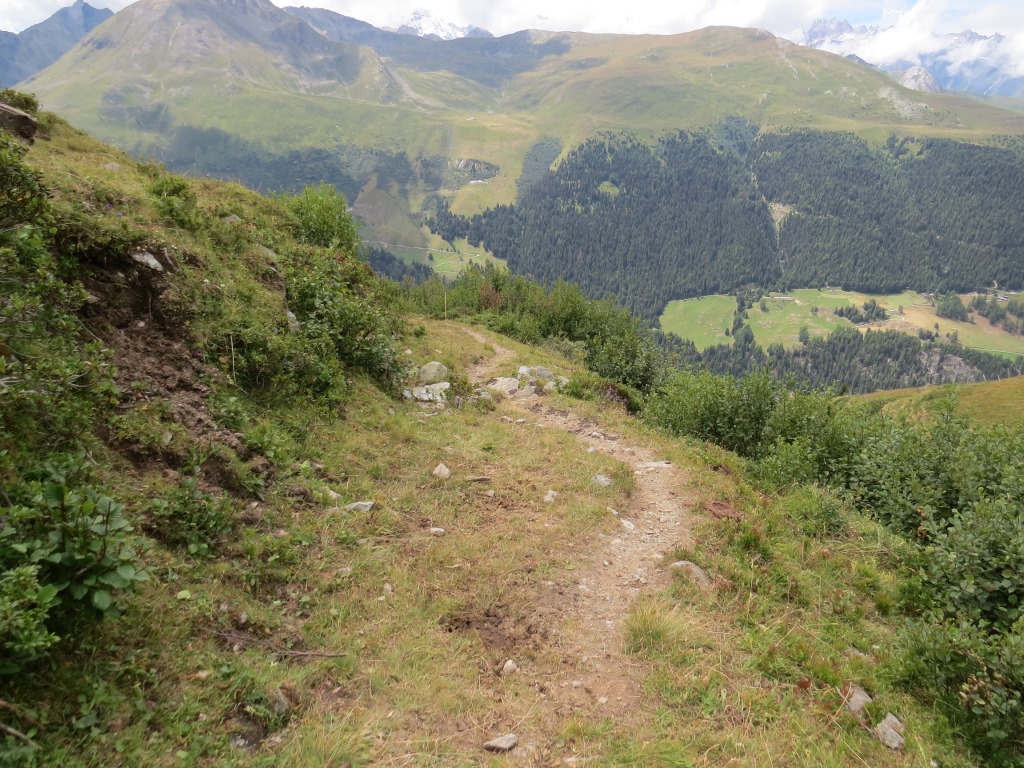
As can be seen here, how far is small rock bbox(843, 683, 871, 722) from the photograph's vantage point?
5.77 m

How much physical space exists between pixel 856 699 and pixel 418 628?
5.33 meters

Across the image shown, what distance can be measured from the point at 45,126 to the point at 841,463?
24576 millimetres

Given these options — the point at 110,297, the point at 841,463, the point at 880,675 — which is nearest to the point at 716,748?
the point at 880,675

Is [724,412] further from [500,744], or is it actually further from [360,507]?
[500,744]

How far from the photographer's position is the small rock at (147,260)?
348 inches

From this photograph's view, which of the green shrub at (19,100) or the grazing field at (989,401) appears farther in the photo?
the grazing field at (989,401)

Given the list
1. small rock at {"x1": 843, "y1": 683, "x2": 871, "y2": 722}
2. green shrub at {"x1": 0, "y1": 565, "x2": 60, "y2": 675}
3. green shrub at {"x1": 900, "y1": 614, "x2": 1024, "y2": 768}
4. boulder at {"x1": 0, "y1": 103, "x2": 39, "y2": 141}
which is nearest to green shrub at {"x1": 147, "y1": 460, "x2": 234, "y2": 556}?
green shrub at {"x1": 0, "y1": 565, "x2": 60, "y2": 675}

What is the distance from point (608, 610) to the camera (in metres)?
7.27

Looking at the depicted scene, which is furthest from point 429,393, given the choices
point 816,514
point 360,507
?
point 816,514

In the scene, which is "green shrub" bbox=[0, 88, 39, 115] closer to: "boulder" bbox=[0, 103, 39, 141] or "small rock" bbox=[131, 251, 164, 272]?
"boulder" bbox=[0, 103, 39, 141]

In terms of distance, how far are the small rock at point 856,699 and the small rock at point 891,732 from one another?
18 cm

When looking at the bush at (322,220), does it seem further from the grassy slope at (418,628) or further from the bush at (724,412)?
the bush at (724,412)

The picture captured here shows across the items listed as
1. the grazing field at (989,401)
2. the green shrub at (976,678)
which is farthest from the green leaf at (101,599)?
the grazing field at (989,401)

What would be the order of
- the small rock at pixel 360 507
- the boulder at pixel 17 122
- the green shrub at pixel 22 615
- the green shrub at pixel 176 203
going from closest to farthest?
the green shrub at pixel 22 615 → the small rock at pixel 360 507 → the boulder at pixel 17 122 → the green shrub at pixel 176 203
